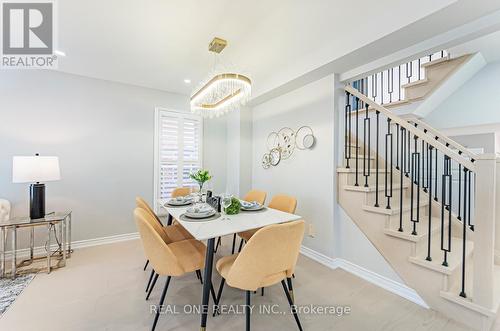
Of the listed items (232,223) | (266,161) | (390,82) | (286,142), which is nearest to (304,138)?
(286,142)

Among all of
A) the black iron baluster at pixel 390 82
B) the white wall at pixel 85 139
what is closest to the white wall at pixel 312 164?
the black iron baluster at pixel 390 82

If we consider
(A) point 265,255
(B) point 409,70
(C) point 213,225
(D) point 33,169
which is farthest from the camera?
(B) point 409,70

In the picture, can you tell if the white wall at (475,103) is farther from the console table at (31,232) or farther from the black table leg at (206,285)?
the console table at (31,232)

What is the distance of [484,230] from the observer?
1.60m

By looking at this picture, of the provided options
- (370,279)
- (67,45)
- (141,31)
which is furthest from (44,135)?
(370,279)

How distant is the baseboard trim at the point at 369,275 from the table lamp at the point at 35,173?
11.7ft

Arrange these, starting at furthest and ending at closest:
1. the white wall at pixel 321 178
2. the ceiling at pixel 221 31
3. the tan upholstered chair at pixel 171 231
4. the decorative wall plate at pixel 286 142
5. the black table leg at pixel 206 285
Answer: the decorative wall plate at pixel 286 142, the white wall at pixel 321 178, the tan upholstered chair at pixel 171 231, the ceiling at pixel 221 31, the black table leg at pixel 206 285

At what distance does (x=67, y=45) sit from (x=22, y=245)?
2.81 m

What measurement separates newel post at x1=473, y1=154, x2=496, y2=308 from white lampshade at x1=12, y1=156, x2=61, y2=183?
14.4 feet

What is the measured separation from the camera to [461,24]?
1.80m

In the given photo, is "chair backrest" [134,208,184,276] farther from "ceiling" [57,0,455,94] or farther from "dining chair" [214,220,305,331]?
"ceiling" [57,0,455,94]

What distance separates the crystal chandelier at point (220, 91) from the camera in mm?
2087

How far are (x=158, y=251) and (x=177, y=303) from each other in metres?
0.79

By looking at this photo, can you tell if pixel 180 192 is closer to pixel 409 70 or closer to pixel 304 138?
pixel 304 138
